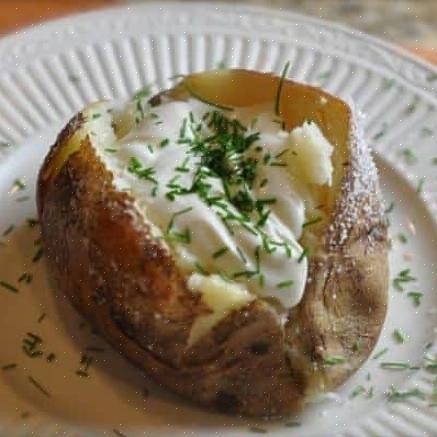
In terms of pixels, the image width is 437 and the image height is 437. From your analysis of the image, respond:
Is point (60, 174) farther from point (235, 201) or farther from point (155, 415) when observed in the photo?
point (155, 415)

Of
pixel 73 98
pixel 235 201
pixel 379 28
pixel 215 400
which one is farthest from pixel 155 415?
pixel 379 28

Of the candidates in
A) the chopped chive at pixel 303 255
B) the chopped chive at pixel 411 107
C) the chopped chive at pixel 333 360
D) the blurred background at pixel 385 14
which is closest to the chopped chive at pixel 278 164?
the chopped chive at pixel 303 255

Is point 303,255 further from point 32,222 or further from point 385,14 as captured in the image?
point 385,14

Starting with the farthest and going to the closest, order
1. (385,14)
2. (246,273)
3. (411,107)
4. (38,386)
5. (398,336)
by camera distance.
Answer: (385,14), (411,107), (398,336), (38,386), (246,273)

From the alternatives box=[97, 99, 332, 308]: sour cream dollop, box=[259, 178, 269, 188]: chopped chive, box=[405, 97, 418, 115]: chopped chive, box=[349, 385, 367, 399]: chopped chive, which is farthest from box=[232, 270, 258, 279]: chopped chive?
box=[405, 97, 418, 115]: chopped chive

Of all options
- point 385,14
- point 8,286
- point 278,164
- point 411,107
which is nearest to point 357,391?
point 278,164

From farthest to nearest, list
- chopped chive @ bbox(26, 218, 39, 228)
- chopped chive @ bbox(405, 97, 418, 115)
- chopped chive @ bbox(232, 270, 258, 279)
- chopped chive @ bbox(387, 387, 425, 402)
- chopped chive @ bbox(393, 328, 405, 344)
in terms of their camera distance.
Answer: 1. chopped chive @ bbox(405, 97, 418, 115)
2. chopped chive @ bbox(26, 218, 39, 228)
3. chopped chive @ bbox(393, 328, 405, 344)
4. chopped chive @ bbox(387, 387, 425, 402)
5. chopped chive @ bbox(232, 270, 258, 279)

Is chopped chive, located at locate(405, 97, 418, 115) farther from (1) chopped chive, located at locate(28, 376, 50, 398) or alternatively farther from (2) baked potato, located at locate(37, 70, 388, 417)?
(1) chopped chive, located at locate(28, 376, 50, 398)
